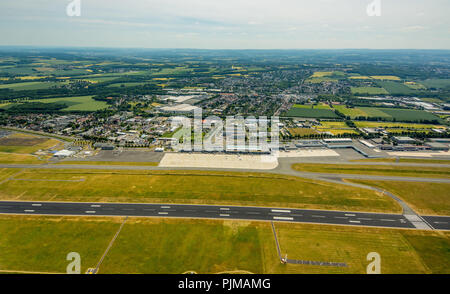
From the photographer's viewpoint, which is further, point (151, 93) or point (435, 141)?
point (151, 93)

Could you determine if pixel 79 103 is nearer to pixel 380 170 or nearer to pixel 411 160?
pixel 380 170

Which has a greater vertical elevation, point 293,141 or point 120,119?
point 120,119

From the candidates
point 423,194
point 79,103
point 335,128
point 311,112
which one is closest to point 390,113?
point 311,112

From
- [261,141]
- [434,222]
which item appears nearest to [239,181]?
[261,141]

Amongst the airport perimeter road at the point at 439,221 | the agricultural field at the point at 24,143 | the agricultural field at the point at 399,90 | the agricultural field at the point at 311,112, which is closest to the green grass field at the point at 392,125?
the agricultural field at the point at 311,112
